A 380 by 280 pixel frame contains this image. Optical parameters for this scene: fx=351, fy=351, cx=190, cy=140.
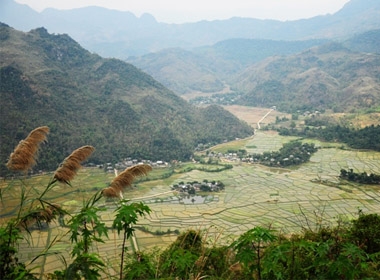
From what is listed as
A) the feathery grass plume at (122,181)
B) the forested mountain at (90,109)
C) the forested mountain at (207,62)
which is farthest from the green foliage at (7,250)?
the forested mountain at (207,62)

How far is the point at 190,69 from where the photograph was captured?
139875 millimetres

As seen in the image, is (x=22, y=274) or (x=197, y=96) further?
(x=197, y=96)

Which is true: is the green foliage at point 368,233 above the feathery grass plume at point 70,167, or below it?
below

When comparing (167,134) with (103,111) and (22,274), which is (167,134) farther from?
(22,274)

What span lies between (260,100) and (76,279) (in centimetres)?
9088

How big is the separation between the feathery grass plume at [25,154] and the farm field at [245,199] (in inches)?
528

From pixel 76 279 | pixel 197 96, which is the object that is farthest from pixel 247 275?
pixel 197 96

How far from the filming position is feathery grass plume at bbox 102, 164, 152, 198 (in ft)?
15.0

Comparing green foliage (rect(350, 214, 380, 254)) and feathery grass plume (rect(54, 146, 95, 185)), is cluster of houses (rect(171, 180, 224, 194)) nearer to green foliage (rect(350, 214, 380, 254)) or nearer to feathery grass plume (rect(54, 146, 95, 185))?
green foliage (rect(350, 214, 380, 254))

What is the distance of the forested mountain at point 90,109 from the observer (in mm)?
36625

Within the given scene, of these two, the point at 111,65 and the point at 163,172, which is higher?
the point at 111,65

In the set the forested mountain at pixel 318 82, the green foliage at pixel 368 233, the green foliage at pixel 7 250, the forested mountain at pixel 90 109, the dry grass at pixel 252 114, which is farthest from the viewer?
the forested mountain at pixel 318 82

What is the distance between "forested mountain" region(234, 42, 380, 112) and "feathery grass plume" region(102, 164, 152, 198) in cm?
6273

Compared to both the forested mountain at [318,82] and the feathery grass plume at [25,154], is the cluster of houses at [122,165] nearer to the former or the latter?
the feathery grass plume at [25,154]
